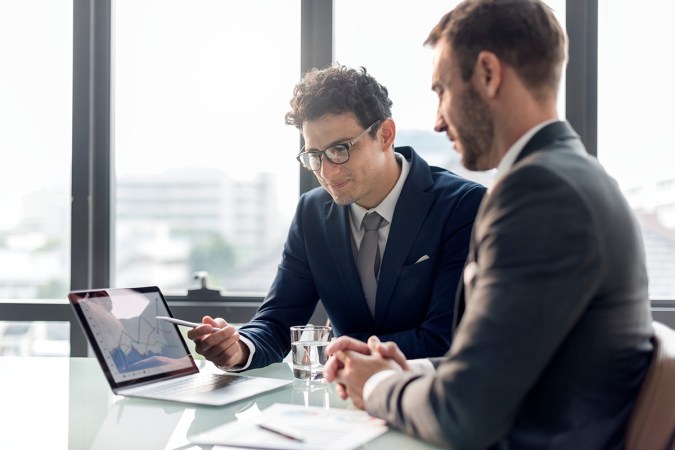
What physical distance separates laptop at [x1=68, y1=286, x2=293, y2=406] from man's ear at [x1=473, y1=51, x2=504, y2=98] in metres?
0.80

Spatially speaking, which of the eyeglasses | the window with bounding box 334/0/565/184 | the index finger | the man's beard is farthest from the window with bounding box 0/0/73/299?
the man's beard

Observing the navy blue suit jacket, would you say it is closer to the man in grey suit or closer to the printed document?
the printed document

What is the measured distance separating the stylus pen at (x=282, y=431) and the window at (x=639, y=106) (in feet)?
7.69

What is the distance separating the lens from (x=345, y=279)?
2.18 meters

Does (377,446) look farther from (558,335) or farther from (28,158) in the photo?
(28,158)

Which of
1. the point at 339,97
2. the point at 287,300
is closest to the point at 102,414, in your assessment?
the point at 287,300

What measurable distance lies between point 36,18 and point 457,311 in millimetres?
2914

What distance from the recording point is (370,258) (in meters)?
2.23

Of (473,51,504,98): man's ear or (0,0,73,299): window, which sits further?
(0,0,73,299): window

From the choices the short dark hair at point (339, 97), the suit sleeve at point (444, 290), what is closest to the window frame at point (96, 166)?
the short dark hair at point (339, 97)

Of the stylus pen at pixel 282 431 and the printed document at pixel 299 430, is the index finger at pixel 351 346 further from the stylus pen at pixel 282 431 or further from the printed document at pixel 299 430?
the stylus pen at pixel 282 431

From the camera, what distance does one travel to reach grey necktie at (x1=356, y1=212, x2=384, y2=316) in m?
2.19

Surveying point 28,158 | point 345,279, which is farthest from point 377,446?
point 28,158

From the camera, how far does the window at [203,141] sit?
3.26 metres
